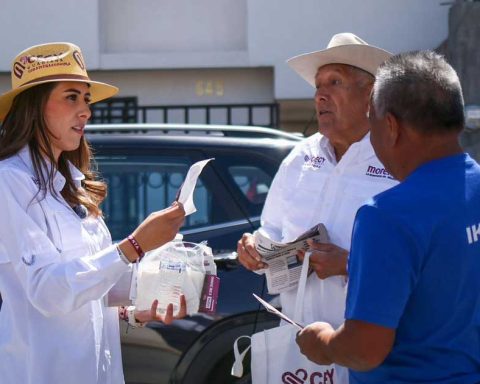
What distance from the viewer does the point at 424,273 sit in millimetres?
2258

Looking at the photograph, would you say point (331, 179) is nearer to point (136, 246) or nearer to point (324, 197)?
point (324, 197)

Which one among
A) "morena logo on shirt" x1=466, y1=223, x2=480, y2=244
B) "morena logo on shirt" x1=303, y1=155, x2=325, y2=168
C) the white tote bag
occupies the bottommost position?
the white tote bag

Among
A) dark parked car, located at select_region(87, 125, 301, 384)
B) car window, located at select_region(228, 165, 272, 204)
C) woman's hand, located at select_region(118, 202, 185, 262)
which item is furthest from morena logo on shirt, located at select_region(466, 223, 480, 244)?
car window, located at select_region(228, 165, 272, 204)

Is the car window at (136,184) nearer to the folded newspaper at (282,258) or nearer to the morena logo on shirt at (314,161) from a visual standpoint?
the morena logo on shirt at (314,161)

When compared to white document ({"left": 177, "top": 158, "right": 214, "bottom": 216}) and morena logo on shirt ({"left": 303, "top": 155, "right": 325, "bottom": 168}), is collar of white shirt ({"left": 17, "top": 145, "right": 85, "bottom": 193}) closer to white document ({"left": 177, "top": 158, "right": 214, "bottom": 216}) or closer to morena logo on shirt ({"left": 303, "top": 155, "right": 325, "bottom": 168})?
white document ({"left": 177, "top": 158, "right": 214, "bottom": 216})

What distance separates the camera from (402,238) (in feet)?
7.29

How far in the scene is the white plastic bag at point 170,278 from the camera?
3115mm

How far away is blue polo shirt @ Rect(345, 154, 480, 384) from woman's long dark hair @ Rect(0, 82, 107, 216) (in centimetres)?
117

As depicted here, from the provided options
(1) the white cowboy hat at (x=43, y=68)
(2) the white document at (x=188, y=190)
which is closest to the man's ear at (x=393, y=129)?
(2) the white document at (x=188, y=190)

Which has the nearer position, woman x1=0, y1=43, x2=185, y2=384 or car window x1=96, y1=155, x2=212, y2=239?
woman x1=0, y1=43, x2=185, y2=384

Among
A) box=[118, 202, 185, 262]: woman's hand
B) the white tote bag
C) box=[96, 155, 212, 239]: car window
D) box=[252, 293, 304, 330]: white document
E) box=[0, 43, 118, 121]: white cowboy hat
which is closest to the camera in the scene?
box=[252, 293, 304, 330]: white document

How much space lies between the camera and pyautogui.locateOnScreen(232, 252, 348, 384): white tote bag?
10.7 ft

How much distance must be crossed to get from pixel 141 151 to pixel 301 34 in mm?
6089

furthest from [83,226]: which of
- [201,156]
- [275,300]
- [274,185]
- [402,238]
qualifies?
[201,156]
